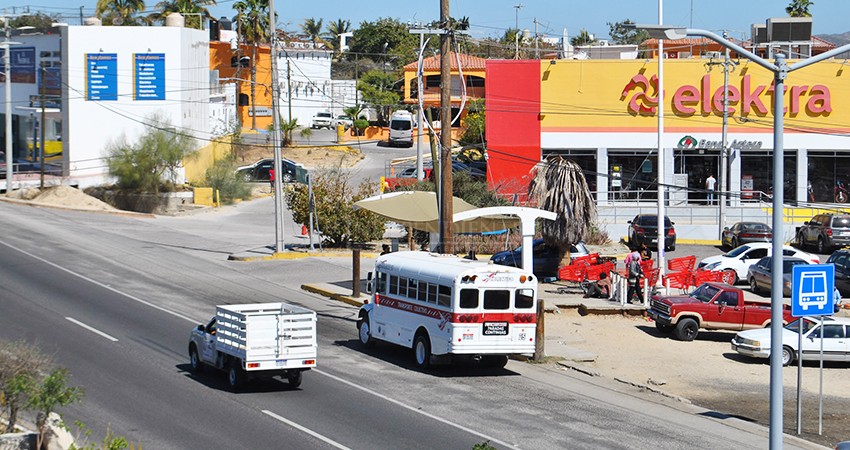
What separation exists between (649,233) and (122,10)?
54.4m

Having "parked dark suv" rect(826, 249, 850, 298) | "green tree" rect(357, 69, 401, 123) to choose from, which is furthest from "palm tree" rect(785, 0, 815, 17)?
"parked dark suv" rect(826, 249, 850, 298)

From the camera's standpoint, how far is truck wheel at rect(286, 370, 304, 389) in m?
21.0

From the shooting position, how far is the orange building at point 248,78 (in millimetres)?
81875

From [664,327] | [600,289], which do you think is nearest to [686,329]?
[664,327]

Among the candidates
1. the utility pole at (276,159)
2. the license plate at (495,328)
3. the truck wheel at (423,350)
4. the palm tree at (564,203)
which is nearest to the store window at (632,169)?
the palm tree at (564,203)

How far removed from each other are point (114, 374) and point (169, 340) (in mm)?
3813

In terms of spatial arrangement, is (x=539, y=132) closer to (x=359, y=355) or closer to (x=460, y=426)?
(x=359, y=355)

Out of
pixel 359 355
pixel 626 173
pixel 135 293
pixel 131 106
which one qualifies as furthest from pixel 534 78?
pixel 359 355

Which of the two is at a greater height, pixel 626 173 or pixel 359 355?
pixel 626 173

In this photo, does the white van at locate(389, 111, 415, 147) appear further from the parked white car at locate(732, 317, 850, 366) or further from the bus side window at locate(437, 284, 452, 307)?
the bus side window at locate(437, 284, 452, 307)

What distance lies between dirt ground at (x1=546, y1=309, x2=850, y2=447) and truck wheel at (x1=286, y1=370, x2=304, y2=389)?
753 centimetres

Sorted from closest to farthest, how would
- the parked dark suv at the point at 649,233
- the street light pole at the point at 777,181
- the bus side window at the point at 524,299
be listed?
the street light pole at the point at 777,181, the bus side window at the point at 524,299, the parked dark suv at the point at 649,233

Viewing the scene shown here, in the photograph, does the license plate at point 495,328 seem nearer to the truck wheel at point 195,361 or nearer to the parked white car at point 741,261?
the truck wheel at point 195,361

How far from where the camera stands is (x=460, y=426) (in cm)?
1873
